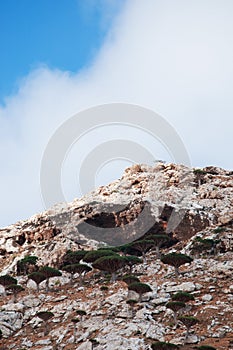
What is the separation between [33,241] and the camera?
74750 mm

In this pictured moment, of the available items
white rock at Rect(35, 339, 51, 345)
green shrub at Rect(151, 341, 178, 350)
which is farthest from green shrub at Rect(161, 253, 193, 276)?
green shrub at Rect(151, 341, 178, 350)

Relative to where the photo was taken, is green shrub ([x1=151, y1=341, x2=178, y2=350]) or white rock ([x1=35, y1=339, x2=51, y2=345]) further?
white rock ([x1=35, y1=339, x2=51, y2=345])

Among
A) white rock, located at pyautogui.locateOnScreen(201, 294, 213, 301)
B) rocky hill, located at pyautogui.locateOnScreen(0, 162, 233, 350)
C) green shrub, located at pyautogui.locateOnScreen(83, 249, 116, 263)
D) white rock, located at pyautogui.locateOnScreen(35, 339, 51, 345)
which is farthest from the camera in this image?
green shrub, located at pyautogui.locateOnScreen(83, 249, 116, 263)

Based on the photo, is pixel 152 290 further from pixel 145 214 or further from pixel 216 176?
pixel 216 176

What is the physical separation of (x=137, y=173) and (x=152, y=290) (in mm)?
51356

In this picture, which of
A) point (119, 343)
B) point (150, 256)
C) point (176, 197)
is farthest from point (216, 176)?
point (119, 343)

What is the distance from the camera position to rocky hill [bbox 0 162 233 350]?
118 ft

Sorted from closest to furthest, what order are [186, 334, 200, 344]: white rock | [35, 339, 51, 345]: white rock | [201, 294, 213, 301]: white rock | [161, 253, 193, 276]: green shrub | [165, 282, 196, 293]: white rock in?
[186, 334, 200, 344]: white rock
[35, 339, 51, 345]: white rock
[201, 294, 213, 301]: white rock
[165, 282, 196, 293]: white rock
[161, 253, 193, 276]: green shrub

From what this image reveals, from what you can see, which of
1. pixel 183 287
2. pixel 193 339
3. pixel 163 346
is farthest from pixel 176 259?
pixel 163 346

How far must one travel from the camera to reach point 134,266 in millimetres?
59875

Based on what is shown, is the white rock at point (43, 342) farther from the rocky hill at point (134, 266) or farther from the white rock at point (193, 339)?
the white rock at point (193, 339)

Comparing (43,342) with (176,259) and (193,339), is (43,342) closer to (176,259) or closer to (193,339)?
(193,339)

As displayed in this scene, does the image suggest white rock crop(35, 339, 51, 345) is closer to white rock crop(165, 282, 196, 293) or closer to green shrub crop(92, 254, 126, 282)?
white rock crop(165, 282, 196, 293)

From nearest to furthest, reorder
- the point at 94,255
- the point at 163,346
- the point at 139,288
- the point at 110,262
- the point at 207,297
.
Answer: the point at 163,346 < the point at 207,297 < the point at 139,288 < the point at 110,262 < the point at 94,255
